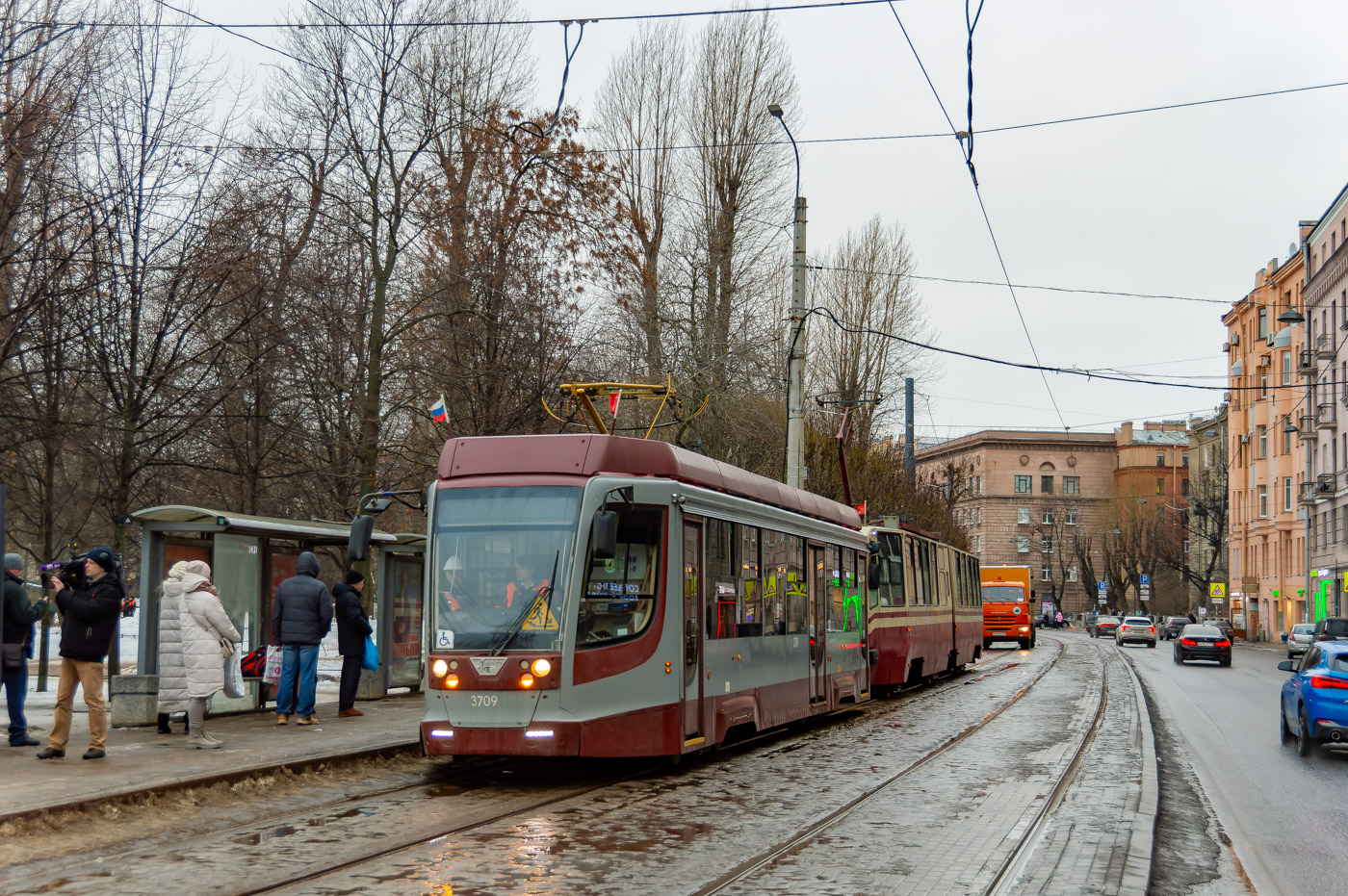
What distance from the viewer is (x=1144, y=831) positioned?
9.38 m

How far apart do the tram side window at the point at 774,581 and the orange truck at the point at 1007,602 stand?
1477 inches

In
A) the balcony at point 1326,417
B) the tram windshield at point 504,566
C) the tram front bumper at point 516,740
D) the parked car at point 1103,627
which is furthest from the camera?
the parked car at point 1103,627

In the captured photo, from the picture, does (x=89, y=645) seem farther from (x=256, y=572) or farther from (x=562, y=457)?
(x=256, y=572)

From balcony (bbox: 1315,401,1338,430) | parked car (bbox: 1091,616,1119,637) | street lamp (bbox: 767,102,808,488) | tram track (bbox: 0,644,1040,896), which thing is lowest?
parked car (bbox: 1091,616,1119,637)

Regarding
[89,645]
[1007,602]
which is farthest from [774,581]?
[1007,602]

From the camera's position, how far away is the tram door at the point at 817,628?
1694cm

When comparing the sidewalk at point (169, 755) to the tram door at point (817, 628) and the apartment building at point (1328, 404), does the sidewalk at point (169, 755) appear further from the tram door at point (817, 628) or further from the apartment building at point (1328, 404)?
the apartment building at point (1328, 404)

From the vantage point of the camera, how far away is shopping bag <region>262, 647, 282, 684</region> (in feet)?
49.6

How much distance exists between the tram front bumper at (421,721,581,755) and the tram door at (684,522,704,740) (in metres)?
1.44

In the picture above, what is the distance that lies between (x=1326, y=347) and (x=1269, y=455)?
12.9 metres

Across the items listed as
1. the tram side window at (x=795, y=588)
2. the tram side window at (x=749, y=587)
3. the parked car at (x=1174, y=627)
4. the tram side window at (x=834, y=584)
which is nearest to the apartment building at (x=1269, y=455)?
the parked car at (x=1174, y=627)

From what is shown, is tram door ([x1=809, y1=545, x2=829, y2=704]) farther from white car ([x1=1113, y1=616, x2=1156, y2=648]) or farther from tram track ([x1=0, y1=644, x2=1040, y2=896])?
white car ([x1=1113, y1=616, x2=1156, y2=648])

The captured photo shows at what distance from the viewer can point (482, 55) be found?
85.7 feet

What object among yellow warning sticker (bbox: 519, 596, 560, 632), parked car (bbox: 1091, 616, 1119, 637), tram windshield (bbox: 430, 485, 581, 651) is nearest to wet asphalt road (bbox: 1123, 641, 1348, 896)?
yellow warning sticker (bbox: 519, 596, 560, 632)
